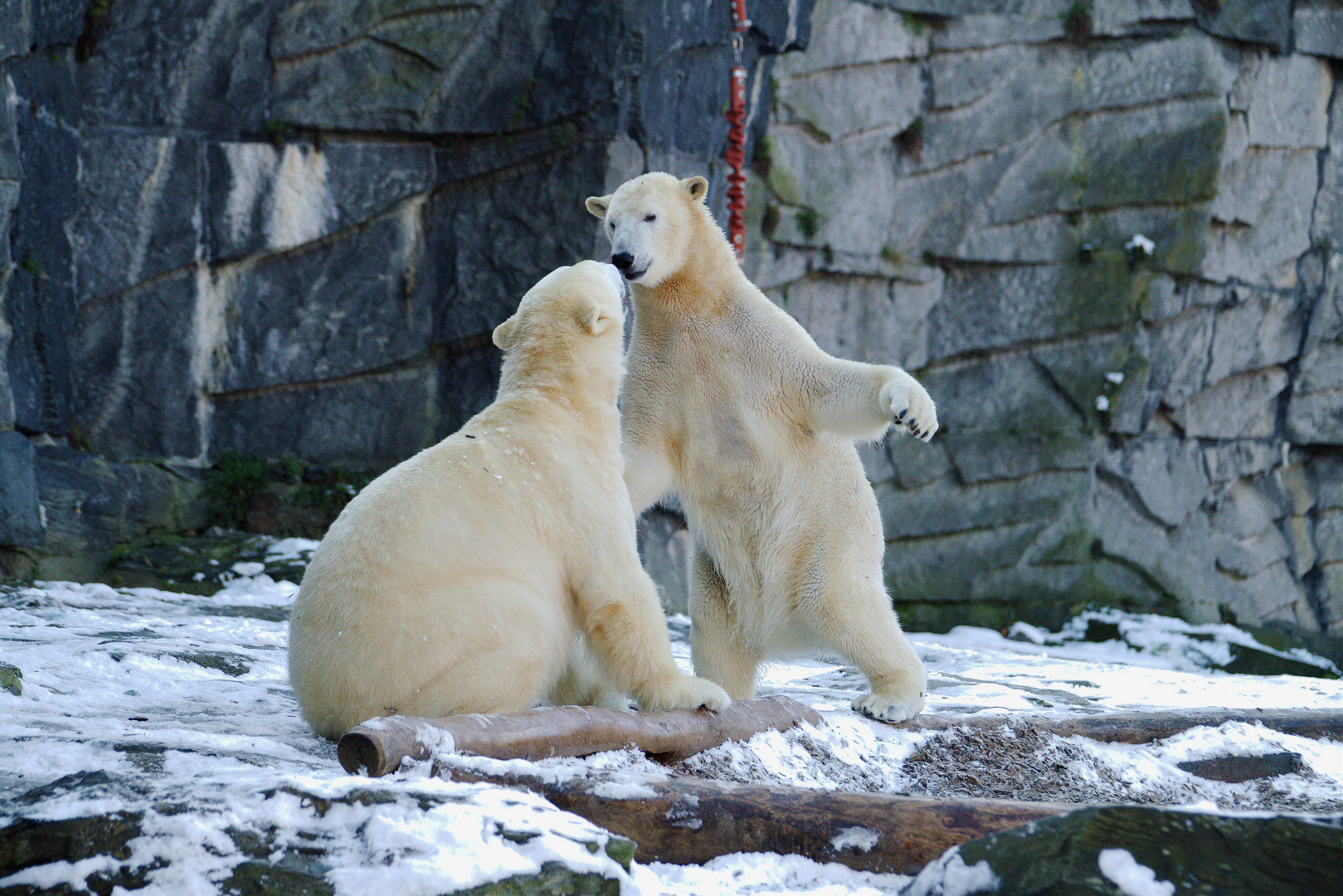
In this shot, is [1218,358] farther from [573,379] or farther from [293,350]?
[573,379]

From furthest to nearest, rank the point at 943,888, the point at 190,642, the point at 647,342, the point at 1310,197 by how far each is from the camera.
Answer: the point at 1310,197
the point at 190,642
the point at 647,342
the point at 943,888

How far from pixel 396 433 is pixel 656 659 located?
5.72 meters

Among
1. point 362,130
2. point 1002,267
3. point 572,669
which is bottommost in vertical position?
point 572,669

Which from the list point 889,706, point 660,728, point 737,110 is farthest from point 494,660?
point 737,110

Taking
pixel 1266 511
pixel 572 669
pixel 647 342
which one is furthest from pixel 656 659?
pixel 1266 511

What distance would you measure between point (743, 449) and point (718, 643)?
2.12ft

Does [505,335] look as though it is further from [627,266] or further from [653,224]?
[653,224]

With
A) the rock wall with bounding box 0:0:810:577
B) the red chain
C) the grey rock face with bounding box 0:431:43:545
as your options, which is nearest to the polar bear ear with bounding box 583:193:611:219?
the red chain

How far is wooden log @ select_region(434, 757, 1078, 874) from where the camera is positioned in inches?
77.8

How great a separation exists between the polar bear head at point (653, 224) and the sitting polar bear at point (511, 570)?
347 mm

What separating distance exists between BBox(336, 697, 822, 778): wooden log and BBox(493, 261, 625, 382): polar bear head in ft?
3.34

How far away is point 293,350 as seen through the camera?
25.9ft

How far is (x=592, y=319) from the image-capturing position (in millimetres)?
3098

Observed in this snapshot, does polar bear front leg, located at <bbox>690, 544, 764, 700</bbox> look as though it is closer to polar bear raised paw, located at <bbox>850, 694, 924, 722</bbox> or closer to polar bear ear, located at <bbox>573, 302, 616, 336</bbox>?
polar bear raised paw, located at <bbox>850, 694, 924, 722</bbox>
